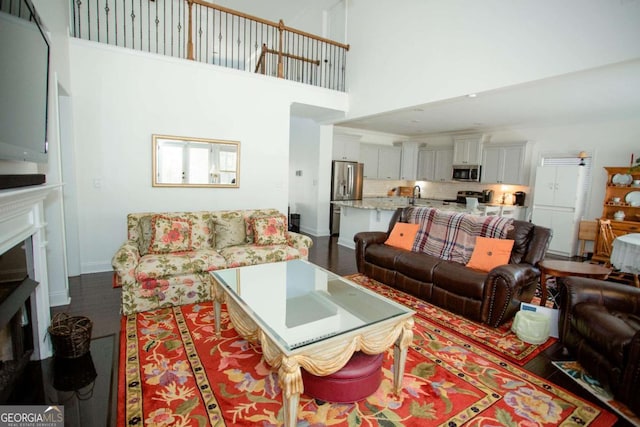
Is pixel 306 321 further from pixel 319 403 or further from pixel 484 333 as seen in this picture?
pixel 484 333

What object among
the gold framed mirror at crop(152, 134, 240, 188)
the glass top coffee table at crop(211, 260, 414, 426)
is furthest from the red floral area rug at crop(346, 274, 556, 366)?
the gold framed mirror at crop(152, 134, 240, 188)

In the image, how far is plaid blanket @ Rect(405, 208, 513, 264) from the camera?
344 centimetres

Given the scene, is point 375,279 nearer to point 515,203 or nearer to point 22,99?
point 22,99

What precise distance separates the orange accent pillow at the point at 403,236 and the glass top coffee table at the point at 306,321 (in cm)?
154

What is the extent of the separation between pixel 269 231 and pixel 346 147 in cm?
392

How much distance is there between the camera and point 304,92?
5477 mm

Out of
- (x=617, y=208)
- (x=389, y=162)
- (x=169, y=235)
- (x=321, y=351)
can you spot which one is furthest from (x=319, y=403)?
(x=389, y=162)

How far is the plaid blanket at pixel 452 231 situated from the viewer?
11.3 ft

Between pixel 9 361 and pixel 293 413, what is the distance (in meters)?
1.70

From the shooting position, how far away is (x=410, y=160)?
28.5 feet

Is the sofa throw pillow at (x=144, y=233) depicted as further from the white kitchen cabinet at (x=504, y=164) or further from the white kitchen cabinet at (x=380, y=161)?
the white kitchen cabinet at (x=504, y=164)

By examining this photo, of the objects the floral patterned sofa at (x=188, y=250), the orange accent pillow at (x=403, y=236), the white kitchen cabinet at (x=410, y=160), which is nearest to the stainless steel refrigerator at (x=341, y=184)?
the white kitchen cabinet at (x=410, y=160)

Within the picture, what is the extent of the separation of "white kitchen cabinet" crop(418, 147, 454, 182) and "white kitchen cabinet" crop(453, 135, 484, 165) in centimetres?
26

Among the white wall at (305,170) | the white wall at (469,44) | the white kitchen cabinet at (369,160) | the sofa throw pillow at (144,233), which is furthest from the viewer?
the white kitchen cabinet at (369,160)
